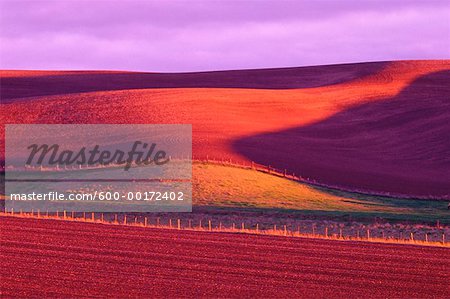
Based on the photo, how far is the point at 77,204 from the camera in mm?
42906

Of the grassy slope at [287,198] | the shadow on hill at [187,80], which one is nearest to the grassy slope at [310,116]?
the shadow on hill at [187,80]

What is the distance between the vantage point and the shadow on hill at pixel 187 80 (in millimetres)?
105250

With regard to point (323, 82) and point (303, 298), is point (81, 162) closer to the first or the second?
point (303, 298)

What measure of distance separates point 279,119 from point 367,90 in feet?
60.0

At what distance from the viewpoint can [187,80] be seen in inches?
4392

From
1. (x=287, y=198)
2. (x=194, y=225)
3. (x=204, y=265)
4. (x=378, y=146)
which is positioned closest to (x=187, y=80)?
(x=378, y=146)

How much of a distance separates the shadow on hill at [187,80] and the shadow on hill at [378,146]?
15.3 m

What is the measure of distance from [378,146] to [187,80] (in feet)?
133

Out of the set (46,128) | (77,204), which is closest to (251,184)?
(77,204)

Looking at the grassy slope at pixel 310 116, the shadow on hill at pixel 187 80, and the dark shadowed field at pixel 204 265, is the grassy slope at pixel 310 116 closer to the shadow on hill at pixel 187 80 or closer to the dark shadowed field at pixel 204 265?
the shadow on hill at pixel 187 80

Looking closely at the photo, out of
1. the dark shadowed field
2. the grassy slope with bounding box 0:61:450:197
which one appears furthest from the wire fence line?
the grassy slope with bounding box 0:61:450:197

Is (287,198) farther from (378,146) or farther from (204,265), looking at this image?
(378,146)

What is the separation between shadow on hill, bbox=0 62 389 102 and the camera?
105 m

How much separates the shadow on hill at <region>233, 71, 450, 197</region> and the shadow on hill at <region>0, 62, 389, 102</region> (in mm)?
15310
